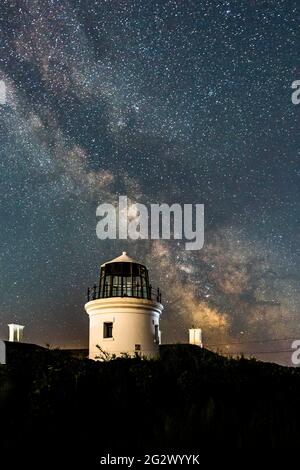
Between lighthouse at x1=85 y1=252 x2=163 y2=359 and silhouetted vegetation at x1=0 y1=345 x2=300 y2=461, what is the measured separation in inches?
595

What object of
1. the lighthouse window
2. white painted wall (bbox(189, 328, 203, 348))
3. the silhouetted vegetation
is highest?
white painted wall (bbox(189, 328, 203, 348))

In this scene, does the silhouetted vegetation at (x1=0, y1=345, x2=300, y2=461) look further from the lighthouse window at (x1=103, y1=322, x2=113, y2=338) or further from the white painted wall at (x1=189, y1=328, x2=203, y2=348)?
the white painted wall at (x1=189, y1=328, x2=203, y2=348)

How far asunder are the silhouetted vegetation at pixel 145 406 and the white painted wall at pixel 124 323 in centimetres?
1506

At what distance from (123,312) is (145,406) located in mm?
20121

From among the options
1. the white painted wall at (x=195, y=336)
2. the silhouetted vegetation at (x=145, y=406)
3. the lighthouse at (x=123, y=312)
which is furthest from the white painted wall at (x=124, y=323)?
the silhouetted vegetation at (x=145, y=406)

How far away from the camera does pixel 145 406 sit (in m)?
10.1

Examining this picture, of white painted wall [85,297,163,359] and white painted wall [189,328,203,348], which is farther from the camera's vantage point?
white painted wall [189,328,203,348]

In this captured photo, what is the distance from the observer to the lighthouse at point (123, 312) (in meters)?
30.1

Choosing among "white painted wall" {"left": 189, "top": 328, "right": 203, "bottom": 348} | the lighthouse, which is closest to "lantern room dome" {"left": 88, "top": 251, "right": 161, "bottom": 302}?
the lighthouse

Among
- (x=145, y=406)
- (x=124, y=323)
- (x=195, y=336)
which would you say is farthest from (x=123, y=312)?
(x=145, y=406)

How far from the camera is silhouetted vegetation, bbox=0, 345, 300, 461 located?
7.33 m

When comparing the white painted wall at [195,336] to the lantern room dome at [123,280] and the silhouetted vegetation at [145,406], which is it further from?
the silhouetted vegetation at [145,406]

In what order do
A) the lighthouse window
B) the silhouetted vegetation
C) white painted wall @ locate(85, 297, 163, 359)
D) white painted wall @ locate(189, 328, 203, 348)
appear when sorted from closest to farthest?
the silhouetted vegetation
white painted wall @ locate(85, 297, 163, 359)
the lighthouse window
white painted wall @ locate(189, 328, 203, 348)
